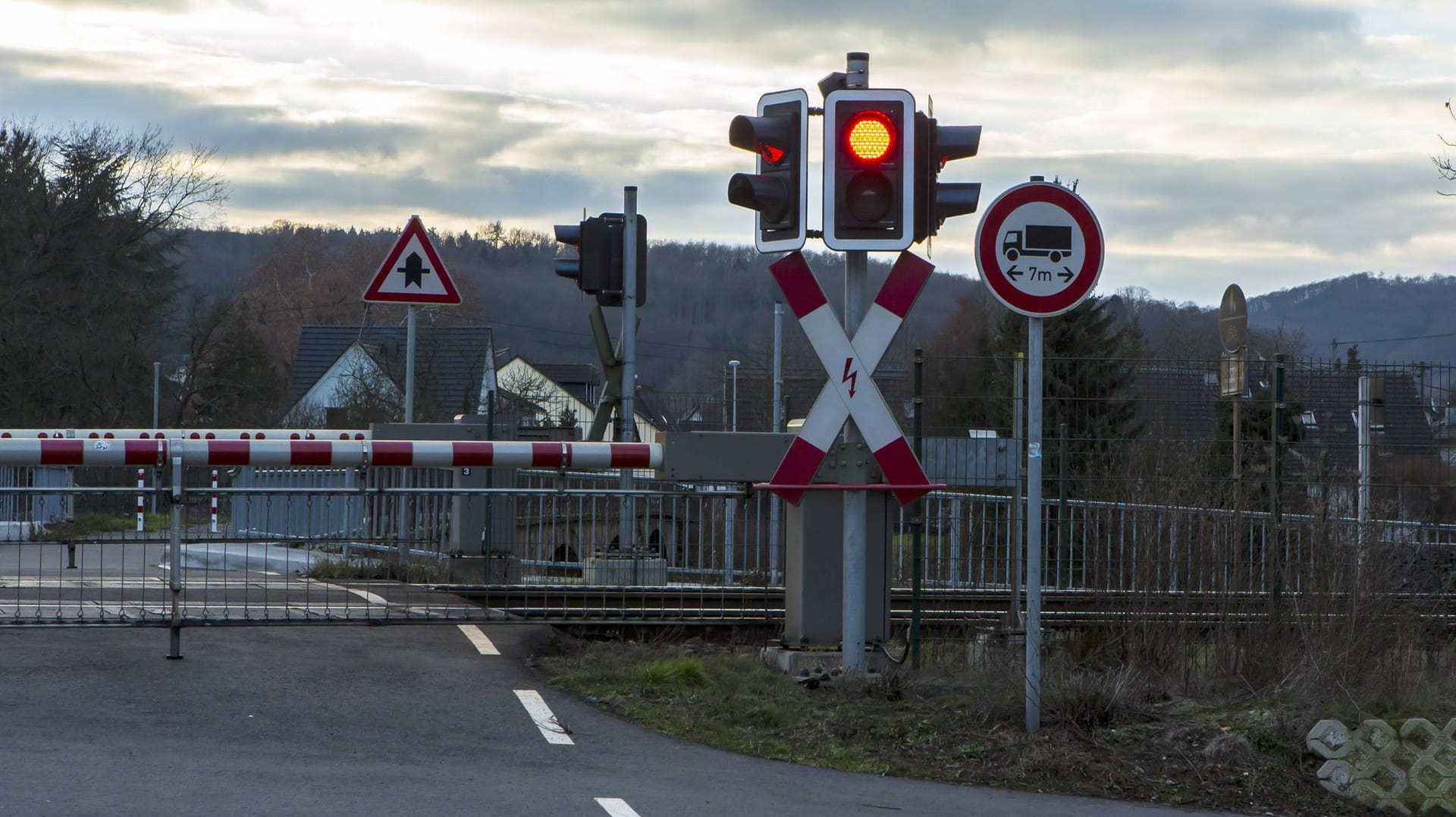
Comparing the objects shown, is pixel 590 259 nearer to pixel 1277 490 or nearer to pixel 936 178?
pixel 936 178

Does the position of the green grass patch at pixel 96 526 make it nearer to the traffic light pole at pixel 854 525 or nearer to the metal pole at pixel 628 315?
the metal pole at pixel 628 315

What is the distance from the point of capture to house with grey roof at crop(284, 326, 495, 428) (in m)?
33.6

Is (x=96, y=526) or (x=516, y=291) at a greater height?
(x=516, y=291)

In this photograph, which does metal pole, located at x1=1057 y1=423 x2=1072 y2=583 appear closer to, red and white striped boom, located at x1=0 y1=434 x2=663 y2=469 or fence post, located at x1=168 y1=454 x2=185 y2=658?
red and white striped boom, located at x1=0 y1=434 x2=663 y2=469

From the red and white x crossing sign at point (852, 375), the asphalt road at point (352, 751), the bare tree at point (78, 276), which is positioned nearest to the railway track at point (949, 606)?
the asphalt road at point (352, 751)

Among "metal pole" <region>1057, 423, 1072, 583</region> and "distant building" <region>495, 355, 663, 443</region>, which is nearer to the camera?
"metal pole" <region>1057, 423, 1072, 583</region>

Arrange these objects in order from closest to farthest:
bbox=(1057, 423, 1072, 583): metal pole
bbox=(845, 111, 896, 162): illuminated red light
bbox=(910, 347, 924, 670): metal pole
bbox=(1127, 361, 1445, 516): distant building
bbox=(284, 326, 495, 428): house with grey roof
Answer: bbox=(845, 111, 896, 162): illuminated red light < bbox=(910, 347, 924, 670): metal pole < bbox=(1127, 361, 1445, 516): distant building < bbox=(1057, 423, 1072, 583): metal pole < bbox=(284, 326, 495, 428): house with grey roof

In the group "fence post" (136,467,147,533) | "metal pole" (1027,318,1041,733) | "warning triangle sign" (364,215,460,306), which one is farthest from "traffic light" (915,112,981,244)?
"warning triangle sign" (364,215,460,306)

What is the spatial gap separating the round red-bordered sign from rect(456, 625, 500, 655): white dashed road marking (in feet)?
13.5

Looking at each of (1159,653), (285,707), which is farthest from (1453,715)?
(285,707)

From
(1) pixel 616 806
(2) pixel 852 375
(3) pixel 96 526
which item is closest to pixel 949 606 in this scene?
(2) pixel 852 375

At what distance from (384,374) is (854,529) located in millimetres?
37556

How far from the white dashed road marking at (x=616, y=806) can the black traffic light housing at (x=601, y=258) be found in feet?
21.4

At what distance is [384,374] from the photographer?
146 feet
